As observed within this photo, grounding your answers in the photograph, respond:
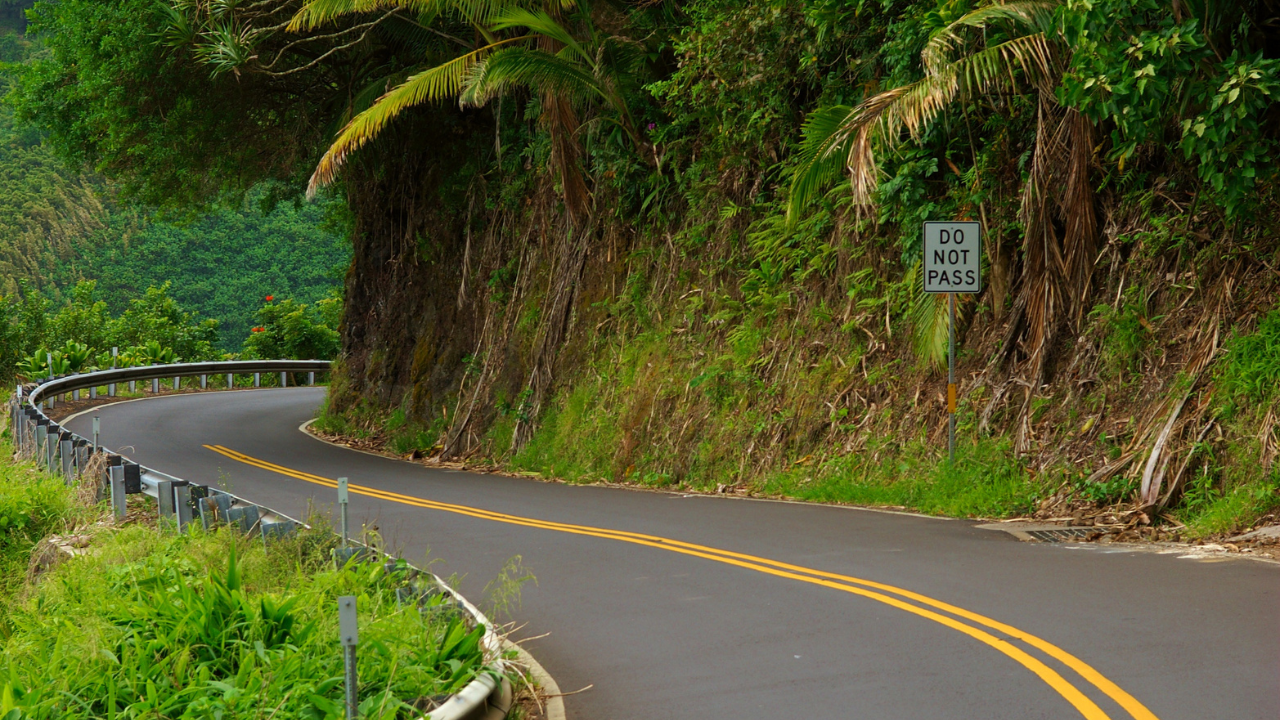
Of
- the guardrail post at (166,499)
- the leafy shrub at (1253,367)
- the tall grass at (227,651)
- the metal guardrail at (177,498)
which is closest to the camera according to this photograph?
the tall grass at (227,651)

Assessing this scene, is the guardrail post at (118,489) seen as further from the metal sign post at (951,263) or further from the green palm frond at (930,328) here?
the green palm frond at (930,328)

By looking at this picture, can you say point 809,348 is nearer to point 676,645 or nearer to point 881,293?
point 881,293

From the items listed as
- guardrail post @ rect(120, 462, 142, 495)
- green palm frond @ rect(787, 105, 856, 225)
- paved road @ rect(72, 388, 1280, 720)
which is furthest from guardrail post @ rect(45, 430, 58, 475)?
green palm frond @ rect(787, 105, 856, 225)

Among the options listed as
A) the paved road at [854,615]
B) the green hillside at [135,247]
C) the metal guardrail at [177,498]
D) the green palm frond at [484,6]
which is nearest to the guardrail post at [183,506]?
the metal guardrail at [177,498]

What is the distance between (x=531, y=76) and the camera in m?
17.7

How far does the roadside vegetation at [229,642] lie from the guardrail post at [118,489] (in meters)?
2.69

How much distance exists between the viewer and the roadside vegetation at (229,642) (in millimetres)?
5594

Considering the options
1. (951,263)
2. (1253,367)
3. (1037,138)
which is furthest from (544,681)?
(1037,138)

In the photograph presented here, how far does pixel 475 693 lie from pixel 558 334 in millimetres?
15391

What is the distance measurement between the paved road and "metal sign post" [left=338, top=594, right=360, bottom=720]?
1.45 metres

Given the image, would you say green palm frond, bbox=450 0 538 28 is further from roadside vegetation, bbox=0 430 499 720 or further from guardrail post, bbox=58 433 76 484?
roadside vegetation, bbox=0 430 499 720

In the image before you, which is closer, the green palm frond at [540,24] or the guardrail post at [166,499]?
the guardrail post at [166,499]

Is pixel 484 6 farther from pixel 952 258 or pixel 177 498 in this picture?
pixel 177 498

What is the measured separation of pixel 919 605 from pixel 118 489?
25.5ft
